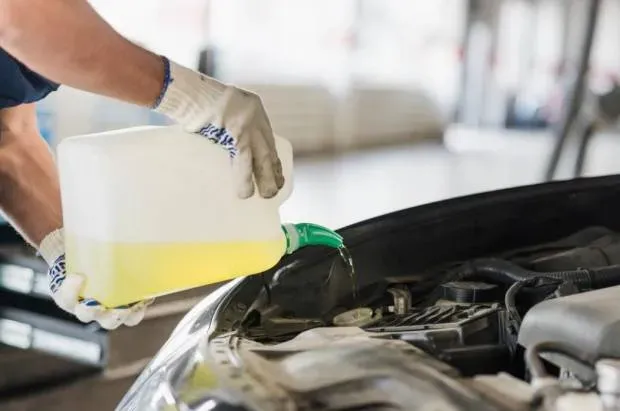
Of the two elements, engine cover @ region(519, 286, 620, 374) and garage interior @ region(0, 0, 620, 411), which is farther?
garage interior @ region(0, 0, 620, 411)

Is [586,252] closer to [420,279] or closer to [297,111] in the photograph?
[420,279]

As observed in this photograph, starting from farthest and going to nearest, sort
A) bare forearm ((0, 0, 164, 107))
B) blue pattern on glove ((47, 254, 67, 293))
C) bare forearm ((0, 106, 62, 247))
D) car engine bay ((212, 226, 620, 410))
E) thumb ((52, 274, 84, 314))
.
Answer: bare forearm ((0, 106, 62, 247)) < blue pattern on glove ((47, 254, 67, 293)) < thumb ((52, 274, 84, 314)) < bare forearm ((0, 0, 164, 107)) < car engine bay ((212, 226, 620, 410))

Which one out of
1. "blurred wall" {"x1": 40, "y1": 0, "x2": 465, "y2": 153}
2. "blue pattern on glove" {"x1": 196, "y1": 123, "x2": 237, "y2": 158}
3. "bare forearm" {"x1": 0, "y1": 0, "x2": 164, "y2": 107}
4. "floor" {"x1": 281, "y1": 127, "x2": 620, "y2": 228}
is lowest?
"floor" {"x1": 281, "y1": 127, "x2": 620, "y2": 228}

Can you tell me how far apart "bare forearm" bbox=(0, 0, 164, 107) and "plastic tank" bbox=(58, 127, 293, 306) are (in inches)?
2.7

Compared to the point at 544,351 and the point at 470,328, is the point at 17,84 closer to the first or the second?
the point at 470,328

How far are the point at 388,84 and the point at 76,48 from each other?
626 cm

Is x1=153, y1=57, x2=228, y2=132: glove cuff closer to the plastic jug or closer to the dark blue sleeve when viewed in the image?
the plastic jug

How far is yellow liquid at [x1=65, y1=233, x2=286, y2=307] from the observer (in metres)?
1.08

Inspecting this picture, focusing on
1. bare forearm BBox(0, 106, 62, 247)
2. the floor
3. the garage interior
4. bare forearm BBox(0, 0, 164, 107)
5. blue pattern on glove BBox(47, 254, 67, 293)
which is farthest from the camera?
the floor

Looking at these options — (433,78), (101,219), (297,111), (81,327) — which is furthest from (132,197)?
(433,78)

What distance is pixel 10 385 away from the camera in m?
2.31

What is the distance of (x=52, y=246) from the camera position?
1.35m

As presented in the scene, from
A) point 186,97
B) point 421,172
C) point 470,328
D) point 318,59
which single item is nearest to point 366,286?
point 470,328

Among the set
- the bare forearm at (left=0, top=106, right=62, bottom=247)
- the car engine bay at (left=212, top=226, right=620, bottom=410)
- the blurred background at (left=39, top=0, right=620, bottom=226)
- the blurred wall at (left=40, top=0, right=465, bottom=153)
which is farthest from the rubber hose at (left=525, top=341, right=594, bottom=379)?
the blurred wall at (left=40, top=0, right=465, bottom=153)
